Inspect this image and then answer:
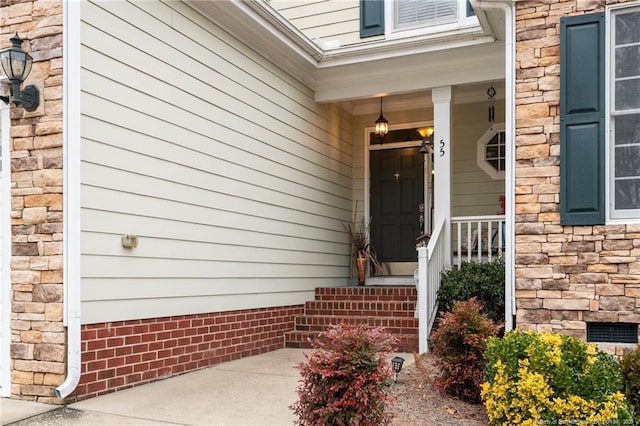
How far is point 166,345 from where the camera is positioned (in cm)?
539

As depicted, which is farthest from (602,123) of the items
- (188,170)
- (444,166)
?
(188,170)

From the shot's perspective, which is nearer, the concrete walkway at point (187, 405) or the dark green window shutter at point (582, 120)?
the concrete walkway at point (187, 405)

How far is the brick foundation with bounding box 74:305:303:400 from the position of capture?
4594mm

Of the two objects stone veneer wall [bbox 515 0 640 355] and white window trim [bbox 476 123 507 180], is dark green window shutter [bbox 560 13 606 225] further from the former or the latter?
white window trim [bbox 476 123 507 180]

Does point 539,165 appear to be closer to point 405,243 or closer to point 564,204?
point 564,204

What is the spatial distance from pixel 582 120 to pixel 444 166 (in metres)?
2.53

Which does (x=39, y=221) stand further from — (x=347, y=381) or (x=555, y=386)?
(x=555, y=386)

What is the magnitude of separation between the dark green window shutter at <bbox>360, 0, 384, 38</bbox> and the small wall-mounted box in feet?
15.6

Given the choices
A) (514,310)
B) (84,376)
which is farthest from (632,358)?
(84,376)

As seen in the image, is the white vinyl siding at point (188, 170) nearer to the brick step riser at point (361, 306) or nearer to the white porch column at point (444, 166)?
the brick step riser at point (361, 306)

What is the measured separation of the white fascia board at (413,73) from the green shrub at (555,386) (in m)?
4.27

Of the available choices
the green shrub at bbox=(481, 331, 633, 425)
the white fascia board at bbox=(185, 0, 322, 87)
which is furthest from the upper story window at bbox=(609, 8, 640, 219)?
the white fascia board at bbox=(185, 0, 322, 87)

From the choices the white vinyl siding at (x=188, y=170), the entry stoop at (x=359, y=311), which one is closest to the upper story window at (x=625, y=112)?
the entry stoop at (x=359, y=311)

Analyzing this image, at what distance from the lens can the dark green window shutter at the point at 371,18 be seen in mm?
8156
